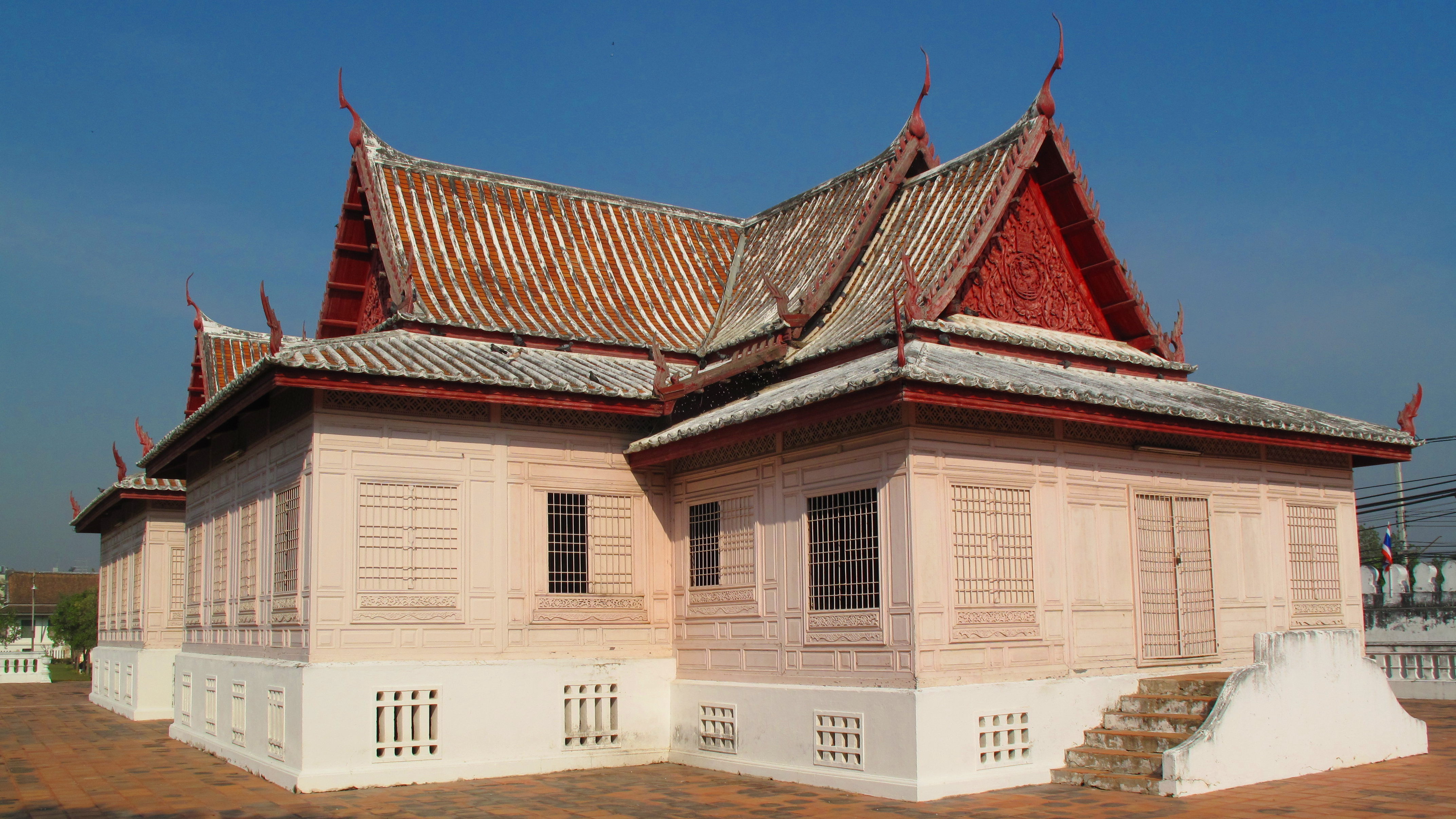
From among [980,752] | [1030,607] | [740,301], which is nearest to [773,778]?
[980,752]

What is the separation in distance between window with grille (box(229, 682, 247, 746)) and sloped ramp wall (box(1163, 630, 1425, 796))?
10.8 metres

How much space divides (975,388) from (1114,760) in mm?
3917

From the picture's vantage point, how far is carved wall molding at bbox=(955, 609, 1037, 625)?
12273mm

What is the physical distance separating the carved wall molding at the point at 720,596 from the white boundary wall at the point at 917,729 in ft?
3.22

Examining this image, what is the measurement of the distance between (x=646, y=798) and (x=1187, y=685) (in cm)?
570

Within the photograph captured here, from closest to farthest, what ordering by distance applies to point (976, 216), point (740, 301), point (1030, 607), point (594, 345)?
point (1030, 607)
point (976, 216)
point (594, 345)
point (740, 301)

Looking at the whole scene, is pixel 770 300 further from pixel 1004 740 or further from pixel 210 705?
pixel 210 705

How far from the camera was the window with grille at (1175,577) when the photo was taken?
45.1ft

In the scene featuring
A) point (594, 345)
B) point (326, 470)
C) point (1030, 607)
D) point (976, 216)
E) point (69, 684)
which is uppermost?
point (976, 216)

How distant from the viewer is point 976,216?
15.1 metres

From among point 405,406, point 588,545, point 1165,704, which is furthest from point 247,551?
point 1165,704

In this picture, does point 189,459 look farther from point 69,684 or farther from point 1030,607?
point 69,684

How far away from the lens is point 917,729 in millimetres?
11609

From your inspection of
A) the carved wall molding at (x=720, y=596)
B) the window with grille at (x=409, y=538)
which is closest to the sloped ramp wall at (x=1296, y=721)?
the carved wall molding at (x=720, y=596)
